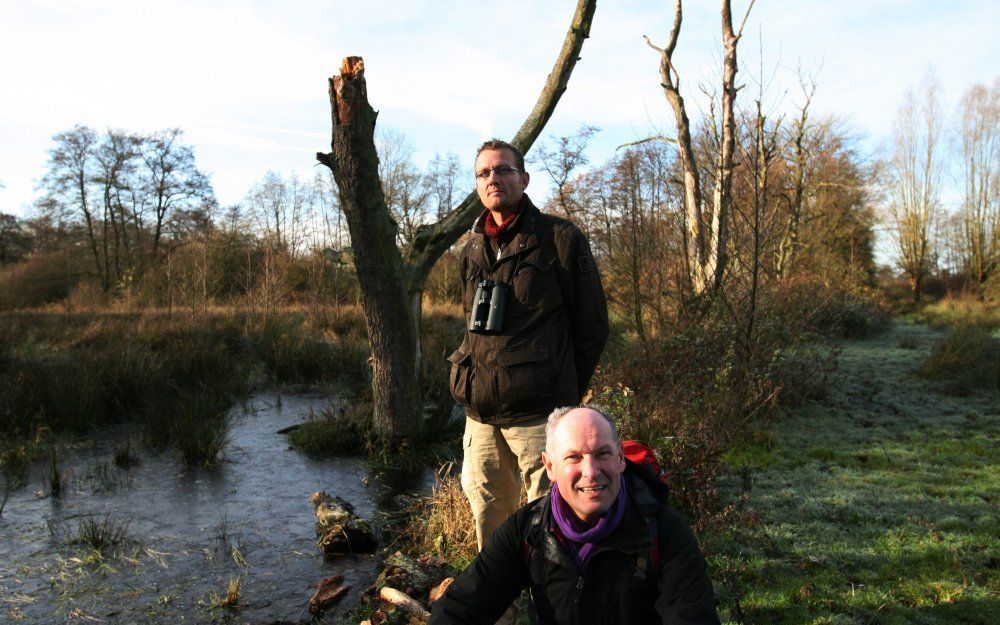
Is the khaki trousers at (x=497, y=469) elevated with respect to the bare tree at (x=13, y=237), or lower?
lower

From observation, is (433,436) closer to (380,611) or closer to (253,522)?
(253,522)

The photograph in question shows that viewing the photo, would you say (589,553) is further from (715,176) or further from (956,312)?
(956,312)

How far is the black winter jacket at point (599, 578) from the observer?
2.05 m

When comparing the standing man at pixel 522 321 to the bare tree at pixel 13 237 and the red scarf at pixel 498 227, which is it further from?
the bare tree at pixel 13 237

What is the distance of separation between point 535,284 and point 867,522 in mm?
3335

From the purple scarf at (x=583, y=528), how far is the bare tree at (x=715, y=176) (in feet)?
18.8

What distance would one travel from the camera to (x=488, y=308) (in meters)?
3.12

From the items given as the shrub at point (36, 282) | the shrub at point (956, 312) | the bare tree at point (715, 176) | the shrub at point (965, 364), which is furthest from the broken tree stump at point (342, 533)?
the shrub at point (36, 282)

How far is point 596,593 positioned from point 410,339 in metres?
5.18

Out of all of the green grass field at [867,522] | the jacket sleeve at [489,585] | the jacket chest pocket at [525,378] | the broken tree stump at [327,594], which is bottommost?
the broken tree stump at [327,594]

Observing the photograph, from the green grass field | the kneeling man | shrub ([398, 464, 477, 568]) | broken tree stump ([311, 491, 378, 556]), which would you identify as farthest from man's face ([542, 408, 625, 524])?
broken tree stump ([311, 491, 378, 556])

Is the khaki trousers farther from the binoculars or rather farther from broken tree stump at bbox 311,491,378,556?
broken tree stump at bbox 311,491,378,556

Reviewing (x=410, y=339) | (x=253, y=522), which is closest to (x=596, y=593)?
(x=253, y=522)

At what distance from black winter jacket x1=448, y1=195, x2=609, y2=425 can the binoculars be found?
32 mm
